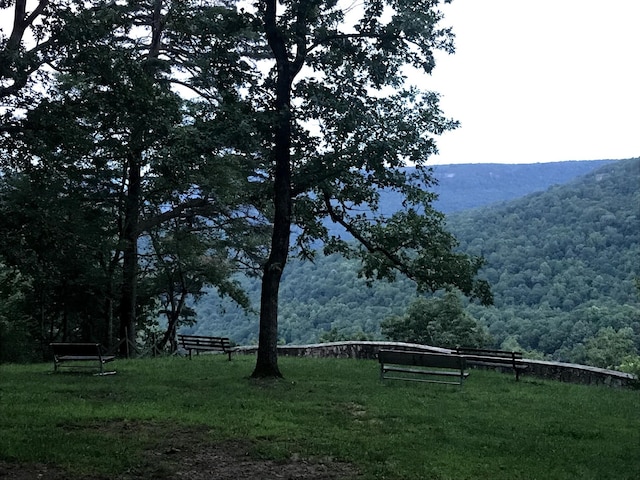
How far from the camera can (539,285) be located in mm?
55344

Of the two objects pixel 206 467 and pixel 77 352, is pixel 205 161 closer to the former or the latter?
pixel 77 352

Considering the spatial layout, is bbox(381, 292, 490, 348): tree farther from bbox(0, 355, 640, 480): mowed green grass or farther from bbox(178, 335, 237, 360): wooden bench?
bbox(0, 355, 640, 480): mowed green grass

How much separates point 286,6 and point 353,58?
5.86ft

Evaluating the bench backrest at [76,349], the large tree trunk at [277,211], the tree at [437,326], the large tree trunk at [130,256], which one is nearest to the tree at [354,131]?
the large tree trunk at [277,211]

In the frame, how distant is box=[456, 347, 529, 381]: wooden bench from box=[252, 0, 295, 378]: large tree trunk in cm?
469

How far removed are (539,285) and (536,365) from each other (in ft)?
136

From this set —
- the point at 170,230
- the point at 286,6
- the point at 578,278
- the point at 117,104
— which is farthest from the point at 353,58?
the point at 578,278

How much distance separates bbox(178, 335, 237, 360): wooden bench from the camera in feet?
58.7

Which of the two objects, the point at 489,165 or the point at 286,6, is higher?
the point at 489,165

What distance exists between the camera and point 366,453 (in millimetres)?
7008

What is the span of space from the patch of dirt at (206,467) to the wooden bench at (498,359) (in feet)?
29.0

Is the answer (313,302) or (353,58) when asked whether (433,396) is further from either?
(313,302)

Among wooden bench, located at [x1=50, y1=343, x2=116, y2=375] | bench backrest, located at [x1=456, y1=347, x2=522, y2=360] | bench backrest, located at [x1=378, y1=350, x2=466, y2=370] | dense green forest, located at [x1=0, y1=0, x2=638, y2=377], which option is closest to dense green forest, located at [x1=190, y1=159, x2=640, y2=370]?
dense green forest, located at [x1=0, y1=0, x2=638, y2=377]

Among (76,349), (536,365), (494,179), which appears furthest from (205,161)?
(494,179)
